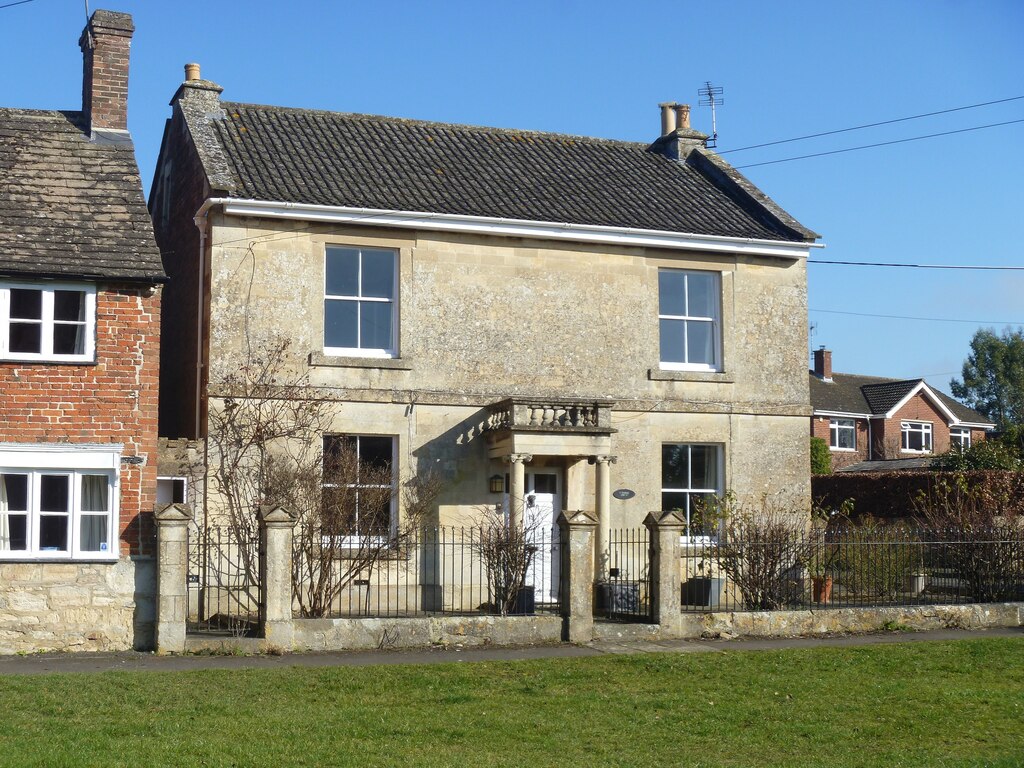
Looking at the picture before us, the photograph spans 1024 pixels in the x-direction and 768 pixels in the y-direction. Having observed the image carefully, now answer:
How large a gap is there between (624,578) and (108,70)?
1156 centimetres

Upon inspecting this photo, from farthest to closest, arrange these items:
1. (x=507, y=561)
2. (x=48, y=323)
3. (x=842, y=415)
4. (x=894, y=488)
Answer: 1. (x=842, y=415)
2. (x=894, y=488)
3. (x=507, y=561)
4. (x=48, y=323)

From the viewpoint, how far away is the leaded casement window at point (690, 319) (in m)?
21.9

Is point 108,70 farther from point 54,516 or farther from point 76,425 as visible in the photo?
point 54,516

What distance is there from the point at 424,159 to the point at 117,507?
30.0 feet

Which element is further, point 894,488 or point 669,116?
point 894,488

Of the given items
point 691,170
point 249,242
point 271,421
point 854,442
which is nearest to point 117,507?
point 271,421

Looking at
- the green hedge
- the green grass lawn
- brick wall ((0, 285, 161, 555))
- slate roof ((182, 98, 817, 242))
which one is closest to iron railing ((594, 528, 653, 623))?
the green grass lawn

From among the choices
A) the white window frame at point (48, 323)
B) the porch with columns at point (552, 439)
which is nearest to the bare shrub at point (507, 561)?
the porch with columns at point (552, 439)

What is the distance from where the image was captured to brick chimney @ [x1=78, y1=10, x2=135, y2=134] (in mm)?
18938

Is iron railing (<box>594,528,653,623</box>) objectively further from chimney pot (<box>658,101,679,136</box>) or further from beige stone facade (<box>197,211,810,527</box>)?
chimney pot (<box>658,101,679,136</box>)

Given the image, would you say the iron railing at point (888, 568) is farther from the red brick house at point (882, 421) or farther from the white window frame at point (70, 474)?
the red brick house at point (882, 421)

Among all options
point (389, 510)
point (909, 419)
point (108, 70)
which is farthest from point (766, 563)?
point (909, 419)

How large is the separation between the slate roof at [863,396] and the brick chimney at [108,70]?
37727mm

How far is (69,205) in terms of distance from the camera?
17.6 metres
